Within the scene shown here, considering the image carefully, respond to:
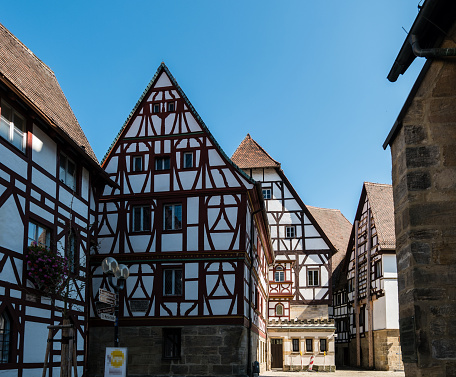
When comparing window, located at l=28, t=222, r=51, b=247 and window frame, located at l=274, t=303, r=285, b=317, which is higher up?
window, located at l=28, t=222, r=51, b=247

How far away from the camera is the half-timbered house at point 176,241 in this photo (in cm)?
2220

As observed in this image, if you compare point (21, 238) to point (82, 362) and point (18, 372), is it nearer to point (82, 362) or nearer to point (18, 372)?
point (18, 372)

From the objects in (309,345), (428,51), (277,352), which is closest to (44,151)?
(428,51)

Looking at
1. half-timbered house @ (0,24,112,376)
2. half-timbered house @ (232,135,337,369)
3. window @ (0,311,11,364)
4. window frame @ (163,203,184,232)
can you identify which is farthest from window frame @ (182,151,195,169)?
half-timbered house @ (232,135,337,369)

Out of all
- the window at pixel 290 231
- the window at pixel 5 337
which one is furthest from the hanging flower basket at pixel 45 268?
the window at pixel 290 231

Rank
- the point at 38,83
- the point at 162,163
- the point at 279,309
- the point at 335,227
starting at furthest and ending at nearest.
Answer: the point at 335,227 < the point at 279,309 < the point at 162,163 < the point at 38,83

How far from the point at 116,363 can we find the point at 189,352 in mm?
10692

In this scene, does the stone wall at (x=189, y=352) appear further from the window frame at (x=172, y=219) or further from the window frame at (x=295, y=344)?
the window frame at (x=295, y=344)

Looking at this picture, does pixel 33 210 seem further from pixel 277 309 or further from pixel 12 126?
pixel 277 309

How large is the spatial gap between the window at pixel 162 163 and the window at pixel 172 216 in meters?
1.57

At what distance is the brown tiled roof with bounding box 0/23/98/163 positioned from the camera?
681 inches

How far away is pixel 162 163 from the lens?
80.0 feet

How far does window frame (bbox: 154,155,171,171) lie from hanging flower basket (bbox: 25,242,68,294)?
31.1 feet

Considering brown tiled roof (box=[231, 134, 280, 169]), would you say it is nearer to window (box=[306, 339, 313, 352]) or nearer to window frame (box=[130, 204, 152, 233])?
window (box=[306, 339, 313, 352])
